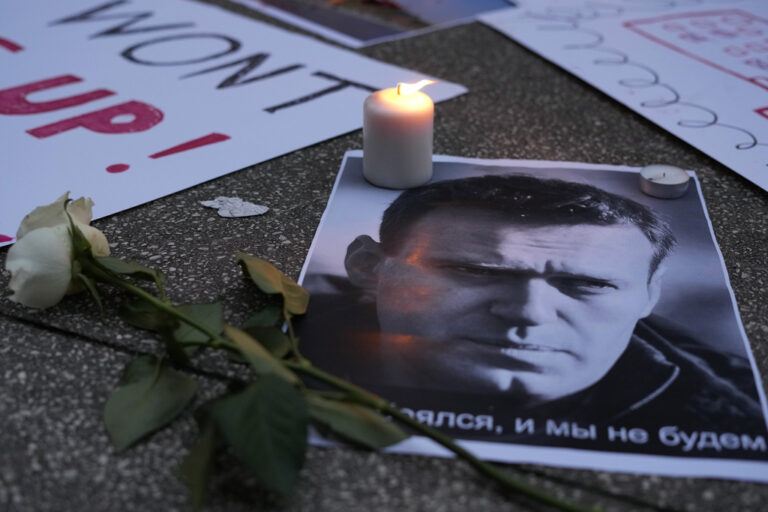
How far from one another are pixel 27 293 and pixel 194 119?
0.35 metres

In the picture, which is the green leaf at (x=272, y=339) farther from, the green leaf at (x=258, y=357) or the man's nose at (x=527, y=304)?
the man's nose at (x=527, y=304)

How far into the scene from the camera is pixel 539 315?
1.63 feet

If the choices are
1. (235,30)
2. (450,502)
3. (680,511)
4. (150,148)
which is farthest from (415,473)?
(235,30)

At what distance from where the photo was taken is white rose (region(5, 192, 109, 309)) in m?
0.45

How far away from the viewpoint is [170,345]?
0.43 m

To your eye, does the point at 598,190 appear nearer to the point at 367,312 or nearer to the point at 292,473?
the point at 367,312

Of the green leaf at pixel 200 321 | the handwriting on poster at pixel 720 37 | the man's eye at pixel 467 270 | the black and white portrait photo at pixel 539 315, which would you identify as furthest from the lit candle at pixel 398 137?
the handwriting on poster at pixel 720 37

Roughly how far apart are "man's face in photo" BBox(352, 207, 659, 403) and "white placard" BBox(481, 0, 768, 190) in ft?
0.74

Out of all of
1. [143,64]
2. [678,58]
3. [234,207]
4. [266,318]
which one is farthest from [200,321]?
[678,58]

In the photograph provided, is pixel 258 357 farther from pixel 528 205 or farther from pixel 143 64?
pixel 143 64

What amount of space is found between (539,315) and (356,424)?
17 centimetres

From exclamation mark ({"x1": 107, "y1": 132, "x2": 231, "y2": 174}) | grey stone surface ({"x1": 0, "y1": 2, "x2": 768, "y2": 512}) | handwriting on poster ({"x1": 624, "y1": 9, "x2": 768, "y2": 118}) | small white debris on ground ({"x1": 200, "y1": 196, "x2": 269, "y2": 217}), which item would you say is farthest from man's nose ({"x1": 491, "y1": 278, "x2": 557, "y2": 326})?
handwriting on poster ({"x1": 624, "y1": 9, "x2": 768, "y2": 118})

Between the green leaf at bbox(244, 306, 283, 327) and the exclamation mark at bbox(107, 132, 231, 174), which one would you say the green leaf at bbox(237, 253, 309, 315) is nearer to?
the green leaf at bbox(244, 306, 283, 327)

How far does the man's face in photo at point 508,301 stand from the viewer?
0.45 m
